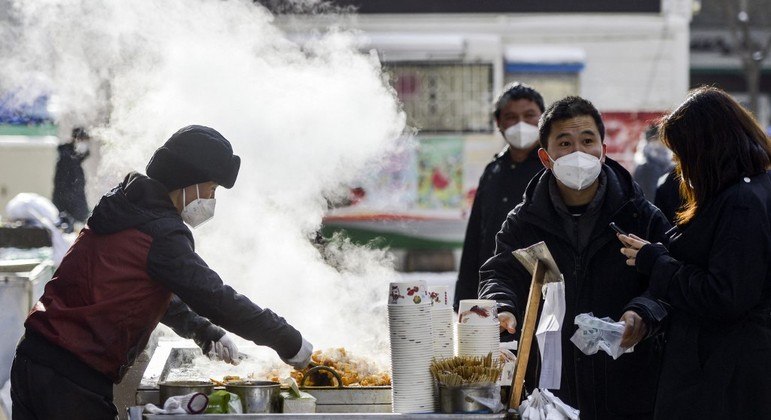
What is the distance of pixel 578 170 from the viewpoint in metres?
4.02

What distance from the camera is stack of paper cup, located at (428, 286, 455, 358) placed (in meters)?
3.62

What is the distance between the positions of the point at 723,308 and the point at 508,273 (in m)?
1.00

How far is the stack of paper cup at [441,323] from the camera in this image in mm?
3621

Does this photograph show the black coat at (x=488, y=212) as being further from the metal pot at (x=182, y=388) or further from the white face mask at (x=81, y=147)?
the white face mask at (x=81, y=147)

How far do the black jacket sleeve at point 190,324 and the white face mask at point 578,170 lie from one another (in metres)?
1.38

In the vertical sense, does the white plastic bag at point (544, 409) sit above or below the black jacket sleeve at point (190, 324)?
below

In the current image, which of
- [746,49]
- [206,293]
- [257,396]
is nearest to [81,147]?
[206,293]

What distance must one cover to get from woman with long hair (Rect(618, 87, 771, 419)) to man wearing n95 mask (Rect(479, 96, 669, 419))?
0.75 ft

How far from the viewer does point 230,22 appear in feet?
21.2

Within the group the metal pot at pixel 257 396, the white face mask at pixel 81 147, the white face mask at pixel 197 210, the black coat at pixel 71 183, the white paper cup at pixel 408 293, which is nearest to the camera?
the white paper cup at pixel 408 293

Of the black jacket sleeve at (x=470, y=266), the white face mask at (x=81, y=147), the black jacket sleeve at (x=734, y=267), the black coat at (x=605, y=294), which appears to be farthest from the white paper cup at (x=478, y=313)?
the white face mask at (x=81, y=147)

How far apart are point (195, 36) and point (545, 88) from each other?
8.61 meters

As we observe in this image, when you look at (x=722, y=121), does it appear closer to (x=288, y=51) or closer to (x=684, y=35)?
(x=288, y=51)

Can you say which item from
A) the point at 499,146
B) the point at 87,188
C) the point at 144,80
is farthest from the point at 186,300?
the point at 499,146
